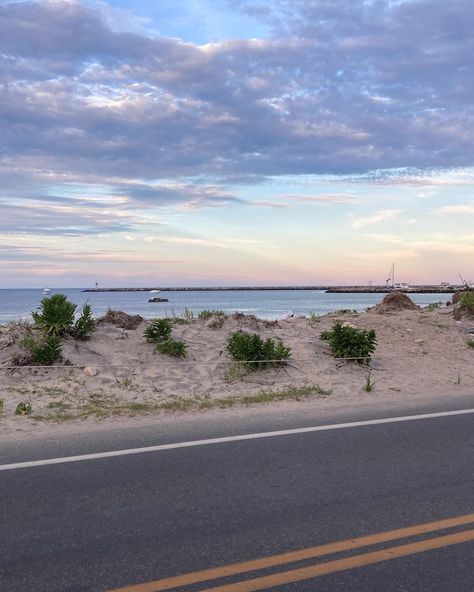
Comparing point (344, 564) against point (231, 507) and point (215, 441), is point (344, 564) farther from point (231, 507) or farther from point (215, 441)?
point (215, 441)

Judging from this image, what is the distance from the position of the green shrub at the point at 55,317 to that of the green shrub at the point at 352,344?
16.7 feet

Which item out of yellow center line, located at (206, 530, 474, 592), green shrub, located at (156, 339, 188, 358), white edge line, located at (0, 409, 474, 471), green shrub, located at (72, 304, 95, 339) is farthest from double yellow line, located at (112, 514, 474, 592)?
green shrub, located at (72, 304, 95, 339)

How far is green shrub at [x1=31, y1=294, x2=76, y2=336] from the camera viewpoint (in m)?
11.8

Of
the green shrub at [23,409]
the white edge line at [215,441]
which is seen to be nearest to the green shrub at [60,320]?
the green shrub at [23,409]

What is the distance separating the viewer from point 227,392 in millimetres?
10117

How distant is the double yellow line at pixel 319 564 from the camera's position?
388 centimetres

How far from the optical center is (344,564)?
13.6 ft

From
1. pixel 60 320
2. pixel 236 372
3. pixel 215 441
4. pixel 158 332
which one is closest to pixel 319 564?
pixel 215 441

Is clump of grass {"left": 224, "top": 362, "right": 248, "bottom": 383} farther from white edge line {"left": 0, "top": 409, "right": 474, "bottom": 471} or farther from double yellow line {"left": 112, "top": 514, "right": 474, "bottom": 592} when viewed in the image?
double yellow line {"left": 112, "top": 514, "right": 474, "bottom": 592}

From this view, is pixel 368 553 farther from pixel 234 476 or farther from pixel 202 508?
pixel 234 476

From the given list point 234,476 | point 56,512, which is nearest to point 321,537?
point 234,476

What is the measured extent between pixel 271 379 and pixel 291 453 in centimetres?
434

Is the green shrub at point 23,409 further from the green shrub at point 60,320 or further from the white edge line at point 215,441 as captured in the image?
the green shrub at point 60,320

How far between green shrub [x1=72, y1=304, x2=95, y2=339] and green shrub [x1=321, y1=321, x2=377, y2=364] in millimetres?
4701
